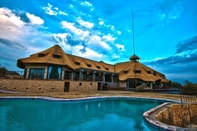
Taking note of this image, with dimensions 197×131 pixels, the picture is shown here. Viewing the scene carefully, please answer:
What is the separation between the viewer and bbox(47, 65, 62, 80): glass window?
19422mm

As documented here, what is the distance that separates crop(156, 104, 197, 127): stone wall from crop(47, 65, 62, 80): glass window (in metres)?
17.6

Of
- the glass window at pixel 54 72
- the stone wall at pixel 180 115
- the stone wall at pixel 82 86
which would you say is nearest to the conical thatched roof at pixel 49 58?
the glass window at pixel 54 72

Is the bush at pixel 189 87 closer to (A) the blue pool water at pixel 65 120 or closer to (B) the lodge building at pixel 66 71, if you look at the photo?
(B) the lodge building at pixel 66 71

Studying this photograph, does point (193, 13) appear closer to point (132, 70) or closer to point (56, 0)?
point (132, 70)

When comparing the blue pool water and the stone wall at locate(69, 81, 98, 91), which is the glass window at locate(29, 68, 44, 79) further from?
the blue pool water

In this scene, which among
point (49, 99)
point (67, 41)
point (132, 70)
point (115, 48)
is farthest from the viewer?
point (115, 48)

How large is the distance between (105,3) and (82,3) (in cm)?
396

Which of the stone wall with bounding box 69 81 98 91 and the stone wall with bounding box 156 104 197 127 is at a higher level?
the stone wall with bounding box 69 81 98 91

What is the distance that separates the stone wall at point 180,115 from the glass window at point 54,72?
17.6 metres

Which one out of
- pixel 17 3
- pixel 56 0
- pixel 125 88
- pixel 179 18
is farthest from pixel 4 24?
pixel 179 18

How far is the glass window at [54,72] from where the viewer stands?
19.4 metres

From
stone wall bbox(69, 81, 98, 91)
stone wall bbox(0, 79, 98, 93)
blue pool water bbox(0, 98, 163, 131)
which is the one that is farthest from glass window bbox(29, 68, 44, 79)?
blue pool water bbox(0, 98, 163, 131)

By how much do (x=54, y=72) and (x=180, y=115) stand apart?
61.2 feet

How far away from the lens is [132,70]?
1144 inches
